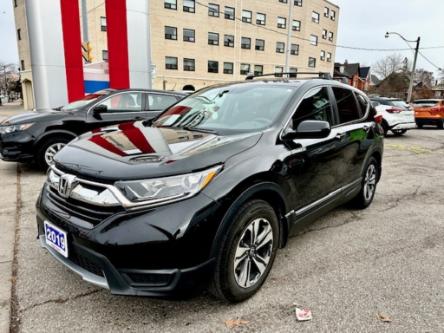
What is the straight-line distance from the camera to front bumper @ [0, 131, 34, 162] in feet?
17.7

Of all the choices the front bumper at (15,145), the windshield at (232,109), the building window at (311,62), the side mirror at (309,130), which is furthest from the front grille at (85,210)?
the building window at (311,62)

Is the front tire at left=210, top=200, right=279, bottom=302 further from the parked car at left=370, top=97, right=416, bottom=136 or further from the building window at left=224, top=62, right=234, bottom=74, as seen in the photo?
the building window at left=224, top=62, right=234, bottom=74

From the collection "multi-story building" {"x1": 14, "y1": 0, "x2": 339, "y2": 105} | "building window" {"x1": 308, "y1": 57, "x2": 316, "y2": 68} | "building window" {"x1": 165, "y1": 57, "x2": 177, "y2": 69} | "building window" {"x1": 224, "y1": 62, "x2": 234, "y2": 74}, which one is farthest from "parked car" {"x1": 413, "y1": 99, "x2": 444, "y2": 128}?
"building window" {"x1": 308, "y1": 57, "x2": 316, "y2": 68}

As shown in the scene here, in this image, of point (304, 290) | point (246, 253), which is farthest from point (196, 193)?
point (304, 290)

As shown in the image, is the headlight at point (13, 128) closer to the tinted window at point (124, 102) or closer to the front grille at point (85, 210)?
the tinted window at point (124, 102)

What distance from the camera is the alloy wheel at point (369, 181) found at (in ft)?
14.6

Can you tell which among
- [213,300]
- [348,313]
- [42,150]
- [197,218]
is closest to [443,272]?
[348,313]

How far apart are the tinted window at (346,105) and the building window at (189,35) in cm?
3050

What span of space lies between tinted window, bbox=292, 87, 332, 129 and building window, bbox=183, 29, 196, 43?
102 ft

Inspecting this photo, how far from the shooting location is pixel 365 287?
107 inches

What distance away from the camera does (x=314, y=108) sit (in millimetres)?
3264

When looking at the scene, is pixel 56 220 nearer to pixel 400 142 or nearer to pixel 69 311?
pixel 69 311

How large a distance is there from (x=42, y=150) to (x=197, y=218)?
4606 millimetres

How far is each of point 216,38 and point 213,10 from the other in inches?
102
